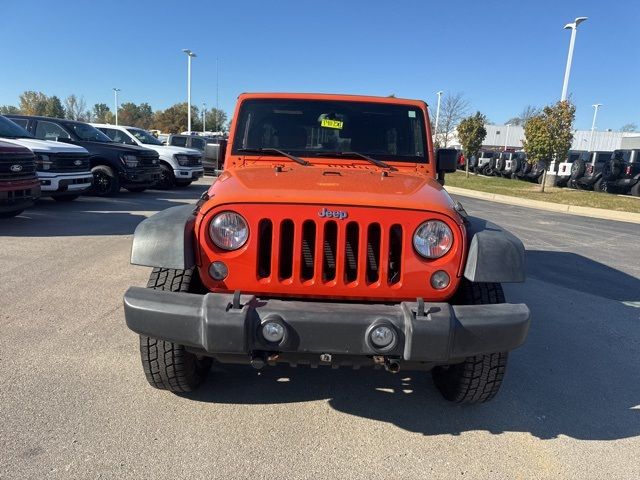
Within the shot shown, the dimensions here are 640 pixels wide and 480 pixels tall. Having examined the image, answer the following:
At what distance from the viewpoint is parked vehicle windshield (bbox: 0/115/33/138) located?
9.19 m

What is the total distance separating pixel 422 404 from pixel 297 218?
151cm

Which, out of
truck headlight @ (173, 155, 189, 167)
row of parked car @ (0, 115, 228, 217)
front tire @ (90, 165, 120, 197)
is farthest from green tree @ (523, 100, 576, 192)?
front tire @ (90, 165, 120, 197)

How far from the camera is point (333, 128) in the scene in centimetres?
388

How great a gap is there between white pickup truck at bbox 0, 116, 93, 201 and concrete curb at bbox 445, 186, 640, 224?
1307 centimetres

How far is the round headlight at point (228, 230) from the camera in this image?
8.20ft

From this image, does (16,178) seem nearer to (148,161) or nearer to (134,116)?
(148,161)

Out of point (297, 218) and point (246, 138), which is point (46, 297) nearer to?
point (246, 138)

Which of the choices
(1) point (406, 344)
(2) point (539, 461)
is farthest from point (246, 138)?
(2) point (539, 461)

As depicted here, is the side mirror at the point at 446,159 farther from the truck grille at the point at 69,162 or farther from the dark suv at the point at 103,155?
the dark suv at the point at 103,155

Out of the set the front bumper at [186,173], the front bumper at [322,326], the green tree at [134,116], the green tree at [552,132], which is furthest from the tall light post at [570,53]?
the green tree at [134,116]

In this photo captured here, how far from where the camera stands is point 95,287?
4.98 meters

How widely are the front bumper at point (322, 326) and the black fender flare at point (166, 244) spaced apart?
19 cm

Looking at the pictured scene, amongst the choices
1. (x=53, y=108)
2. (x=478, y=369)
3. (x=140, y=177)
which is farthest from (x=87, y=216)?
(x=53, y=108)

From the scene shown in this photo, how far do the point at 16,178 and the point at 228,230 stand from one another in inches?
256
